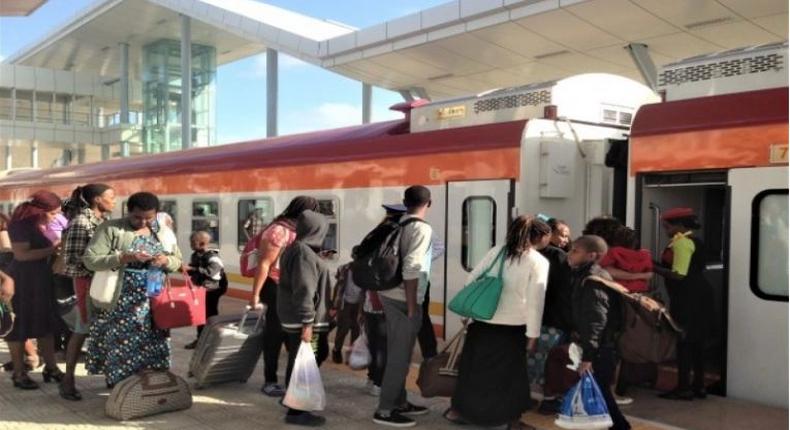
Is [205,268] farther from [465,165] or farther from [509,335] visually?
[509,335]

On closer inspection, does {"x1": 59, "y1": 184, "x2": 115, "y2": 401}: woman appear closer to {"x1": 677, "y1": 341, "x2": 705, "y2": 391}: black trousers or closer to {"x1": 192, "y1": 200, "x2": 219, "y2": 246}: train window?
{"x1": 677, "y1": 341, "x2": 705, "y2": 391}: black trousers

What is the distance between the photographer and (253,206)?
9680 mm

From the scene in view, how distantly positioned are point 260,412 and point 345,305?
1576 millimetres

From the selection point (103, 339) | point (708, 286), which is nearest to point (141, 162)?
point (103, 339)

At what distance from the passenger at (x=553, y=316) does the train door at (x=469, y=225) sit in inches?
63.8

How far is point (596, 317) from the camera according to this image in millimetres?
4059

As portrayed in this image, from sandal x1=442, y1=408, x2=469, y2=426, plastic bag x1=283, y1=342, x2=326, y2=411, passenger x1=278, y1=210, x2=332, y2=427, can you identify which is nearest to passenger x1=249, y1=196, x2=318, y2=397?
passenger x1=278, y1=210, x2=332, y2=427

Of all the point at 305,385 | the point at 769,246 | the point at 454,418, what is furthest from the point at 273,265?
the point at 769,246

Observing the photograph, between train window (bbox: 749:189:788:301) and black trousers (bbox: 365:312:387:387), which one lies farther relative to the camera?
black trousers (bbox: 365:312:387:387)

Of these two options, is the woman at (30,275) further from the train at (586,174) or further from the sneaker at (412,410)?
the train at (586,174)

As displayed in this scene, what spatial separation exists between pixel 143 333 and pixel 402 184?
10.8 ft

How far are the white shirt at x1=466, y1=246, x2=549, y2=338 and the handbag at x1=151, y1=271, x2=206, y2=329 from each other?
1.98 metres

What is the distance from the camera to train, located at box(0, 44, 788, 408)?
15.7 ft

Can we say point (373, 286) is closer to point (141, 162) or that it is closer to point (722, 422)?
point (722, 422)
